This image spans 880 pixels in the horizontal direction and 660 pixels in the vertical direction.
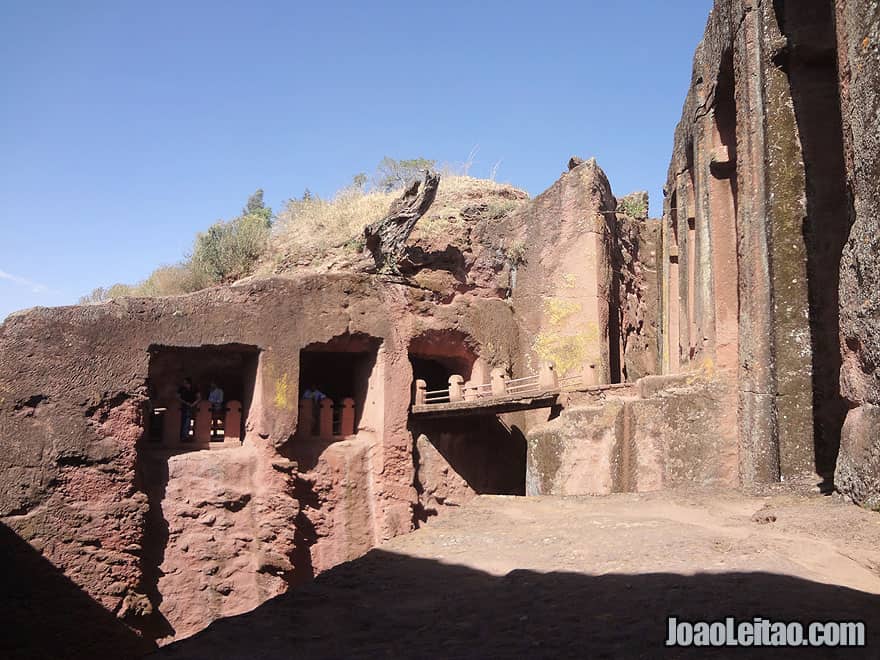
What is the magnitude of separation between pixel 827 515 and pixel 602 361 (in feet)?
34.7

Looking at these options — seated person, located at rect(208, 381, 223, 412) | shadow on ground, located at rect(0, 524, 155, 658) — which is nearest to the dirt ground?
shadow on ground, located at rect(0, 524, 155, 658)

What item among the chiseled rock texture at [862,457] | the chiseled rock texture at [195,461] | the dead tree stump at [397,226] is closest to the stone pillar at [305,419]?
the chiseled rock texture at [195,461]

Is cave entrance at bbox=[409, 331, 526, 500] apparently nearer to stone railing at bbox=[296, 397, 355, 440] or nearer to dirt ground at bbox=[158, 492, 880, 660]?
stone railing at bbox=[296, 397, 355, 440]

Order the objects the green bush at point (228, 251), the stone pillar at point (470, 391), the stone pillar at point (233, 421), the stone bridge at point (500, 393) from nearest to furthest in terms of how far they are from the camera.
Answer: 1. the stone bridge at point (500, 393)
2. the stone pillar at point (233, 421)
3. the stone pillar at point (470, 391)
4. the green bush at point (228, 251)

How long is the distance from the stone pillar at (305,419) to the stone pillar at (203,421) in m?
1.71

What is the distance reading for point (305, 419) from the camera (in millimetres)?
14555

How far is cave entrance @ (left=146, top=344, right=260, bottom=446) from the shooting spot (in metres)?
13.0

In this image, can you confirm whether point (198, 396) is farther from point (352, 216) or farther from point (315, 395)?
point (352, 216)

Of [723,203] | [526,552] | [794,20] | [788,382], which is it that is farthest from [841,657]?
[723,203]

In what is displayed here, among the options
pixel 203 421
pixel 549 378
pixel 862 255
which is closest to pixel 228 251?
pixel 203 421

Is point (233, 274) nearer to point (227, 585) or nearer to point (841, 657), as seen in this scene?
point (227, 585)

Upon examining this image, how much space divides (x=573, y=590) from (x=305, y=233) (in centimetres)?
2004

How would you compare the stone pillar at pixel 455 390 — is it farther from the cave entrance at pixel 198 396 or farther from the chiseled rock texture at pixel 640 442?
the cave entrance at pixel 198 396

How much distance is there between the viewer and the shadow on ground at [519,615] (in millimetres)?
3207
